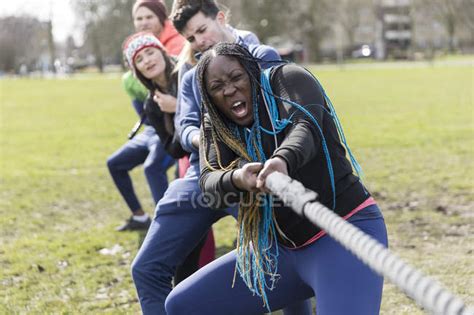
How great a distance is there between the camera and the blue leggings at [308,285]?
281 cm

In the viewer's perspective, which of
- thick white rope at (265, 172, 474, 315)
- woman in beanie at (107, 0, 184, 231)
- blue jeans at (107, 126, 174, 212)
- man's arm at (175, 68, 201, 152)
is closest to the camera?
thick white rope at (265, 172, 474, 315)

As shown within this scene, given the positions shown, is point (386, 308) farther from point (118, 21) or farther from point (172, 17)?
point (118, 21)

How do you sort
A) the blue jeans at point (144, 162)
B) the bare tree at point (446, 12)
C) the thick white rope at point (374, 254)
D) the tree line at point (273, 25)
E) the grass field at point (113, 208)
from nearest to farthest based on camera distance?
the thick white rope at point (374, 254), the grass field at point (113, 208), the blue jeans at point (144, 162), the bare tree at point (446, 12), the tree line at point (273, 25)

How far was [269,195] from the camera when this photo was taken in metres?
2.84

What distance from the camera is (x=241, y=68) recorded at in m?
2.90

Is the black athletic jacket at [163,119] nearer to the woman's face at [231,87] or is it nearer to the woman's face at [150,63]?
the woman's face at [150,63]

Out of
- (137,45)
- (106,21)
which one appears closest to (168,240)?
(137,45)

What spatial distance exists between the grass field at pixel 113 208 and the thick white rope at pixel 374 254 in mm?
2576

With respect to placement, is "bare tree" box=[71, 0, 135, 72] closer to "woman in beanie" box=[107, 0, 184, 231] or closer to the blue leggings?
"woman in beanie" box=[107, 0, 184, 231]

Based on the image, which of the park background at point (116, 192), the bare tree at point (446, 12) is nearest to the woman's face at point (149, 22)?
the park background at point (116, 192)

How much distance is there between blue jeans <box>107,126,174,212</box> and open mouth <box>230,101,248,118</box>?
3.21 m

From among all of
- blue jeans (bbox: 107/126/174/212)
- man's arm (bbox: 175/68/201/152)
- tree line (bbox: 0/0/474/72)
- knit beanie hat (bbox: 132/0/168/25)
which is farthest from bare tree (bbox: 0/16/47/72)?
man's arm (bbox: 175/68/201/152)

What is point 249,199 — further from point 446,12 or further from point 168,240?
point 446,12

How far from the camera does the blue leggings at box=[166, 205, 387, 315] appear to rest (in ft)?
9.21
